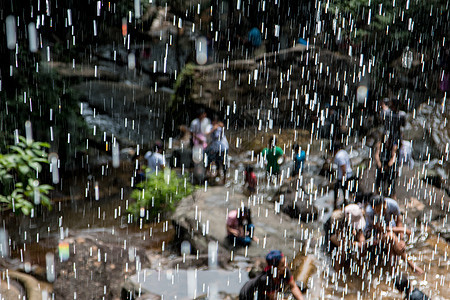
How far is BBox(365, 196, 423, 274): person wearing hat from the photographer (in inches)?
267

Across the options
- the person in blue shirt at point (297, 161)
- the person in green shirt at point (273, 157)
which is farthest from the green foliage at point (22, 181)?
the person in blue shirt at point (297, 161)

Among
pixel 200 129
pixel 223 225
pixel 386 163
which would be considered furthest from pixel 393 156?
pixel 200 129

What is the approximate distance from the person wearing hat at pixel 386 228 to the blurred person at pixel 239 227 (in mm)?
2106

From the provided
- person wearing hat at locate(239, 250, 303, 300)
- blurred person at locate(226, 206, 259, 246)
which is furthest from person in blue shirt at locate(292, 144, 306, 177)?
person wearing hat at locate(239, 250, 303, 300)

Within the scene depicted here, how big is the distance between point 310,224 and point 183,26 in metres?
12.8

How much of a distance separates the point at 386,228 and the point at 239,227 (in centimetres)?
255

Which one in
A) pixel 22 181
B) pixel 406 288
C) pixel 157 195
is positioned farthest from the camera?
pixel 157 195

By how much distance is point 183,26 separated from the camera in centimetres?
1902

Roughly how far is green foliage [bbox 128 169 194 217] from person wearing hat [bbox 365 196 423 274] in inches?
181

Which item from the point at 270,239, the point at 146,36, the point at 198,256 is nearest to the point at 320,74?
the point at 146,36

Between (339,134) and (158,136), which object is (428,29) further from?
(158,136)

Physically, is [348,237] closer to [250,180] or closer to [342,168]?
[342,168]

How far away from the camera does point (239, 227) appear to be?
307 inches

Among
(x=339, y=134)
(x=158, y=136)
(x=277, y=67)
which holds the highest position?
(x=277, y=67)
